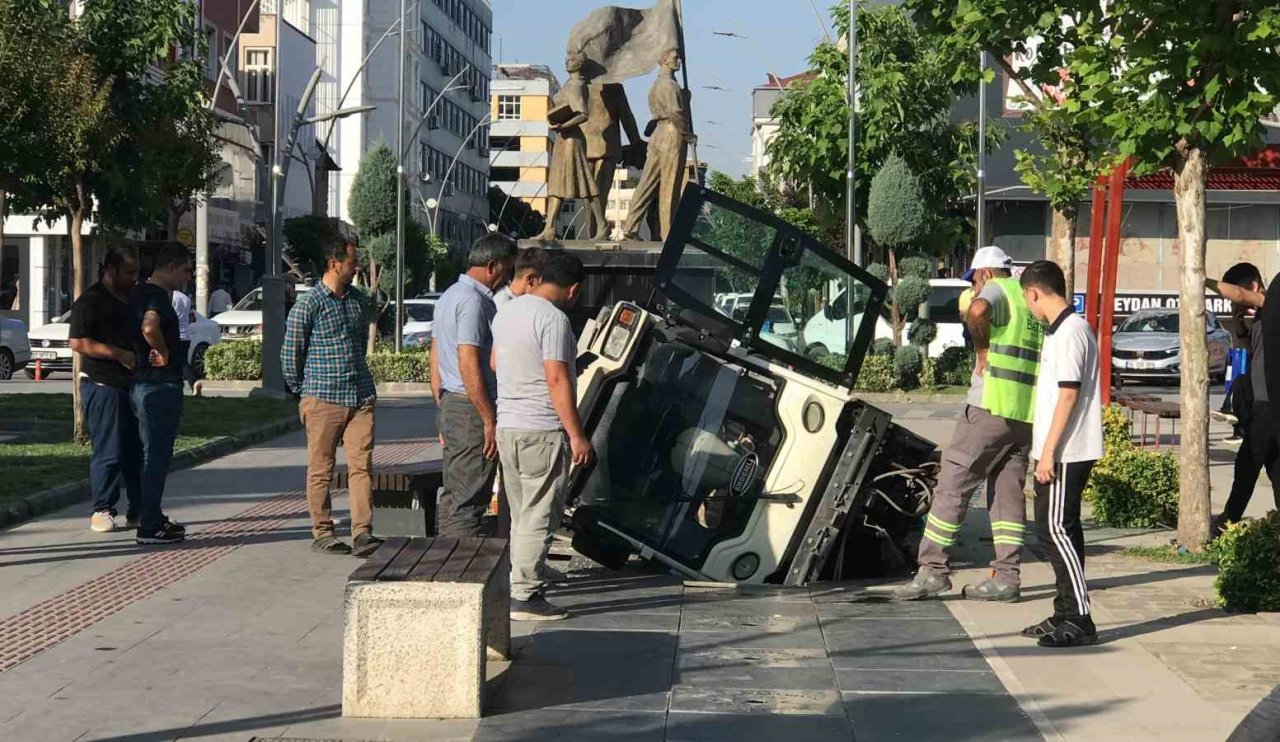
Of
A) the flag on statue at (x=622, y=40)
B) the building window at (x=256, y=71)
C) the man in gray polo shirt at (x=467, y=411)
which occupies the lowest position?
the man in gray polo shirt at (x=467, y=411)

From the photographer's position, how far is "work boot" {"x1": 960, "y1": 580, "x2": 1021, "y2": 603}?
9.61 m

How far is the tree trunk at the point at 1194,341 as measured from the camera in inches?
439

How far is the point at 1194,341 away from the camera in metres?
11.2

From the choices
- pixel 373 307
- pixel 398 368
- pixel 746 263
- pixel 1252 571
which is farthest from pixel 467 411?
pixel 373 307

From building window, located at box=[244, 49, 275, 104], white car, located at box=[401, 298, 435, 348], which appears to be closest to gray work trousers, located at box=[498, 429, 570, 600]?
white car, located at box=[401, 298, 435, 348]

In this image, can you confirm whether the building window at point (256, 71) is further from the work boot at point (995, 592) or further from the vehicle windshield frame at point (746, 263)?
the work boot at point (995, 592)

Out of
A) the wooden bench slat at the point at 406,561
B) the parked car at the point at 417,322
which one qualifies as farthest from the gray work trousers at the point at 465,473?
the parked car at the point at 417,322

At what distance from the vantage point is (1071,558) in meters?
8.36

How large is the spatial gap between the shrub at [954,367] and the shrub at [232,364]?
473 inches

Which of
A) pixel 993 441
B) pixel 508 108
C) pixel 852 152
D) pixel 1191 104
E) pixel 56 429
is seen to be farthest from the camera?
pixel 508 108

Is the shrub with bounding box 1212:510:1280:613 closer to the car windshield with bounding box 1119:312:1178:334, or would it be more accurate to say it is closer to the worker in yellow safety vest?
the worker in yellow safety vest

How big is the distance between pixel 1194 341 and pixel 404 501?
4.86 m

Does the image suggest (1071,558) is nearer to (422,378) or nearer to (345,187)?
(422,378)

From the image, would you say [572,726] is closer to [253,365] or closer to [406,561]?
[406,561]
